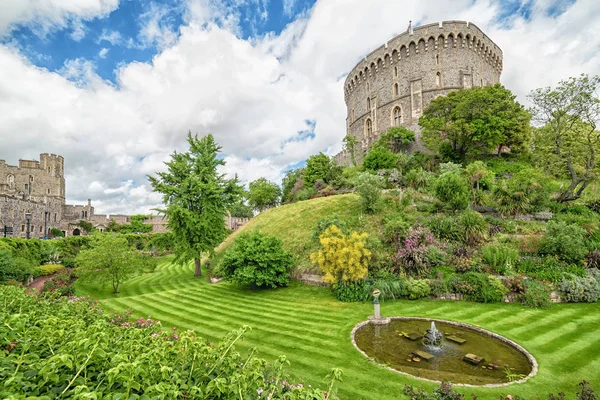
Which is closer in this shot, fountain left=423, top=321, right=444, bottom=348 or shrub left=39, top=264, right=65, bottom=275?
fountain left=423, top=321, right=444, bottom=348

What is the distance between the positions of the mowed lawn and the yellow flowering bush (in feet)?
5.02

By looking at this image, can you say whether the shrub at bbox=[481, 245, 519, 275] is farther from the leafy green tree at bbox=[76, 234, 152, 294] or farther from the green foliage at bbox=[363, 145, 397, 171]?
the leafy green tree at bbox=[76, 234, 152, 294]

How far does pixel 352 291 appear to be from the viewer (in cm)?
1491

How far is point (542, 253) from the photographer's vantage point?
15.7 meters

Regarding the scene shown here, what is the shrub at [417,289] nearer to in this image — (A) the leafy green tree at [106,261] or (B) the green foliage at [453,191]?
(B) the green foliage at [453,191]

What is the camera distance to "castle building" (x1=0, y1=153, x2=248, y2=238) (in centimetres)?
4451

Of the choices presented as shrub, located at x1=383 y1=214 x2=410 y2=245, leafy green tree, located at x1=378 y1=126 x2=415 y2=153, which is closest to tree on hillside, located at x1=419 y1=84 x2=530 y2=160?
leafy green tree, located at x1=378 y1=126 x2=415 y2=153

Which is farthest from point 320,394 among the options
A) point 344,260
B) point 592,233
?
point 592,233

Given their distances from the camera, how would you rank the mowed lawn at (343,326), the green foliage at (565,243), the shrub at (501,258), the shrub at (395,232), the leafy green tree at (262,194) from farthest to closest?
the leafy green tree at (262,194) < the shrub at (395,232) < the shrub at (501,258) < the green foliage at (565,243) < the mowed lawn at (343,326)

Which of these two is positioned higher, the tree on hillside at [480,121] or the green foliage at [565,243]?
the tree on hillside at [480,121]

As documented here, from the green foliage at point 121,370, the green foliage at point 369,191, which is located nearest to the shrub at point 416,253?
the green foliage at point 369,191

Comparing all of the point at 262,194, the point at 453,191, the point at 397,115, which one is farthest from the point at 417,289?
the point at 262,194

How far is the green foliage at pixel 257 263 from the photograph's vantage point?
16.9 m

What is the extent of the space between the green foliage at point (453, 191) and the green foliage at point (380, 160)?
1563 cm
